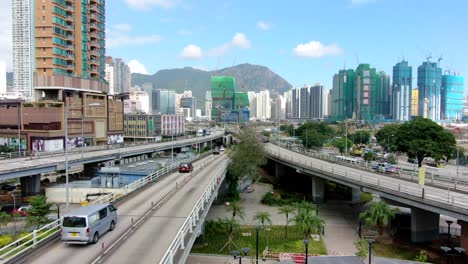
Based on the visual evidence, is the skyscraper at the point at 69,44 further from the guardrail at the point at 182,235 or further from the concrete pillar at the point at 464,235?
the concrete pillar at the point at 464,235

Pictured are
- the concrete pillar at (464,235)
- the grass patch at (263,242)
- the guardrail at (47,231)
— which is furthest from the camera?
the grass patch at (263,242)

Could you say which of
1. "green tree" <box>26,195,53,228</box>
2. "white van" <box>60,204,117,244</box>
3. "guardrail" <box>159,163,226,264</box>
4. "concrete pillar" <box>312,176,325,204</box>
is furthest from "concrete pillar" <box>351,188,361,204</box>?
"white van" <box>60,204,117,244</box>

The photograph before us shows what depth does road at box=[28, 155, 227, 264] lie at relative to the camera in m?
16.4

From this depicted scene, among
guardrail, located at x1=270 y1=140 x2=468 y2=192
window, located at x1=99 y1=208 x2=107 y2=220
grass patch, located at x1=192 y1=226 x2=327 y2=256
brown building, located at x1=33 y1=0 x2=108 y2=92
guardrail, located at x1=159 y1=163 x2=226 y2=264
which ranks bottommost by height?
grass patch, located at x1=192 y1=226 x2=327 y2=256

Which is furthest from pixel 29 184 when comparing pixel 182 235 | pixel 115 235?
pixel 182 235

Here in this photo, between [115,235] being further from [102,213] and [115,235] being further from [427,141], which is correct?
[427,141]

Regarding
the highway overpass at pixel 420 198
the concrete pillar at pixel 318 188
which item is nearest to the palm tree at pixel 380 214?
the highway overpass at pixel 420 198

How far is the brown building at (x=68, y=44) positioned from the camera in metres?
80.8

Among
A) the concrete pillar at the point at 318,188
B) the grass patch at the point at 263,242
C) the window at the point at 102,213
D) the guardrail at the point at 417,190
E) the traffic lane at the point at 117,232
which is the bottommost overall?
the grass patch at the point at 263,242

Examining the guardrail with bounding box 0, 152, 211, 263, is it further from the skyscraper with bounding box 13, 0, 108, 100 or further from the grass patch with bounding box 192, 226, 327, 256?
the skyscraper with bounding box 13, 0, 108, 100

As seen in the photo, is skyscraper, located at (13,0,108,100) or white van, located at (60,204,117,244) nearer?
white van, located at (60,204,117,244)

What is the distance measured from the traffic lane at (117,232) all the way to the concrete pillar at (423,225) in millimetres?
21634

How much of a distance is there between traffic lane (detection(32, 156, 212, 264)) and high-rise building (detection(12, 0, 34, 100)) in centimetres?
9314

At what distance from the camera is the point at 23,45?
13312 cm
